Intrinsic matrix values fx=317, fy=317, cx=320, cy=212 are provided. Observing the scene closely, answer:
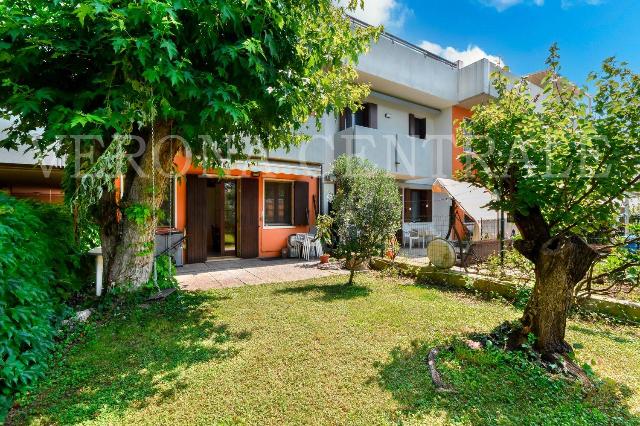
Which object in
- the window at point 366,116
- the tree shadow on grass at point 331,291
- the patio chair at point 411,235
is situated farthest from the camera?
the window at point 366,116

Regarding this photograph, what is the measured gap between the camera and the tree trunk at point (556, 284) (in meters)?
5.38

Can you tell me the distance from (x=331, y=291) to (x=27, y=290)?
748 centimetres

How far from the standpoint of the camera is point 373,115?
2042 centimetres

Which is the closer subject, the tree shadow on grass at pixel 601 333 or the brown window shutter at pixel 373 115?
the tree shadow on grass at pixel 601 333

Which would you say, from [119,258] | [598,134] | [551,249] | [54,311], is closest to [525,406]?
[551,249]

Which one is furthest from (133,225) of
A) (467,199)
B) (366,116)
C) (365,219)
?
(366,116)

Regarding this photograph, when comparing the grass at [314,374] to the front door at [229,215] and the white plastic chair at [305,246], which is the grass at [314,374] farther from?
the front door at [229,215]

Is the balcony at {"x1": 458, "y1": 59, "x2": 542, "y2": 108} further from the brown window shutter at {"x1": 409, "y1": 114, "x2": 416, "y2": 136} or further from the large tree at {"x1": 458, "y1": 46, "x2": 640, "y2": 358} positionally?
the large tree at {"x1": 458, "y1": 46, "x2": 640, "y2": 358}

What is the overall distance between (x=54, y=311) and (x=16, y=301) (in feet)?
5.30

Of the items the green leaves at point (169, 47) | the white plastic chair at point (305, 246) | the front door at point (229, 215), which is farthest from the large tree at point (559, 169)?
the front door at point (229, 215)

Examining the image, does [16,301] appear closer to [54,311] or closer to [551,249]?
[54,311]

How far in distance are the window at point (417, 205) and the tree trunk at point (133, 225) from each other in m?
17.6

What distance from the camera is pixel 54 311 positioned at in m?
6.30

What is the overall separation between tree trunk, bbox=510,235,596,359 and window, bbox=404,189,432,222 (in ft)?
56.3
